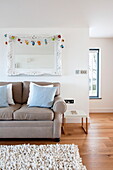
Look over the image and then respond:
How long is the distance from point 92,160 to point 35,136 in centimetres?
100

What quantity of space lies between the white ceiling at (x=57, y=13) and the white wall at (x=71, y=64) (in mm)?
152

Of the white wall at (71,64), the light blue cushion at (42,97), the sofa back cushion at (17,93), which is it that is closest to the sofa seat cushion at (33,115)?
the light blue cushion at (42,97)

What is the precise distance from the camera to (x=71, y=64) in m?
3.66

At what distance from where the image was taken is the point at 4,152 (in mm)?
2135

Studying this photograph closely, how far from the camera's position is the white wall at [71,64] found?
3617mm

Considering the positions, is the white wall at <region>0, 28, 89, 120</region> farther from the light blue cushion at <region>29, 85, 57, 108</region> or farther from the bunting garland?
the light blue cushion at <region>29, 85, 57, 108</region>

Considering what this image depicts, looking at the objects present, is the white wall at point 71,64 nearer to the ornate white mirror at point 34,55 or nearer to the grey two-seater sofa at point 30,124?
the ornate white mirror at point 34,55

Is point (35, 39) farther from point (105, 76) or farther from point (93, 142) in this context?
point (93, 142)

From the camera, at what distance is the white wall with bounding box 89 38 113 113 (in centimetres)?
464

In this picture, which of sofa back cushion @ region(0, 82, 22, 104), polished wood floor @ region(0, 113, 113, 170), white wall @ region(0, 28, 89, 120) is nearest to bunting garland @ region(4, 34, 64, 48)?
white wall @ region(0, 28, 89, 120)

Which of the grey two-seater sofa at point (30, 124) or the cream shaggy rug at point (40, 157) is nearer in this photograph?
the cream shaggy rug at point (40, 157)

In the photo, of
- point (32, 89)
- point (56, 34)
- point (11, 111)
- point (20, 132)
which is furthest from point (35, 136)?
point (56, 34)

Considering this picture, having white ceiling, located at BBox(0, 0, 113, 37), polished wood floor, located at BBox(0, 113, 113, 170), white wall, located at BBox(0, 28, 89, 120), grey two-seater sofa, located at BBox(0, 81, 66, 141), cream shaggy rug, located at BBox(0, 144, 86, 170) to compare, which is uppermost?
white ceiling, located at BBox(0, 0, 113, 37)

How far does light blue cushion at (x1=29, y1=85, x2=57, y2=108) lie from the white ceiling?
1.48 metres
